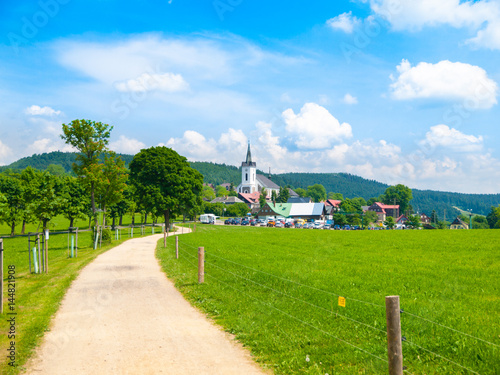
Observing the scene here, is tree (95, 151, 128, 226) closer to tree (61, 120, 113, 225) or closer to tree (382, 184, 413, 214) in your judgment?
tree (61, 120, 113, 225)

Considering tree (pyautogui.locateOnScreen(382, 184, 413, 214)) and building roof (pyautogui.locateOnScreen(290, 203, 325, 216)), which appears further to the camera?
tree (pyautogui.locateOnScreen(382, 184, 413, 214))

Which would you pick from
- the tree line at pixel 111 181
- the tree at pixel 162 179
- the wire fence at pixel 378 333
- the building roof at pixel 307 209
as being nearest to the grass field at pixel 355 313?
the wire fence at pixel 378 333

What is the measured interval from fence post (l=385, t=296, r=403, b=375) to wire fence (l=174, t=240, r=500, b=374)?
1.88 ft

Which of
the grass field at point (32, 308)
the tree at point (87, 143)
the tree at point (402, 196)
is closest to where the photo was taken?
the grass field at point (32, 308)

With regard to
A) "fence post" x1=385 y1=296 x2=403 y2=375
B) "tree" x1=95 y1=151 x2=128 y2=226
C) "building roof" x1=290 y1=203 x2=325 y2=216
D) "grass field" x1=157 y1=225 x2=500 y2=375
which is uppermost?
"tree" x1=95 y1=151 x2=128 y2=226

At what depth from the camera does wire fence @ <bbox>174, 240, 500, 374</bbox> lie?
707 cm

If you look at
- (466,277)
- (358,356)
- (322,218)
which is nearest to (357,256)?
(466,277)

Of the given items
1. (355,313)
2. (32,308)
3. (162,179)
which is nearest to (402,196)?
(162,179)

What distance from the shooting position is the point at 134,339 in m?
9.13

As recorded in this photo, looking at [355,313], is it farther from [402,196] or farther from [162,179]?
[402,196]

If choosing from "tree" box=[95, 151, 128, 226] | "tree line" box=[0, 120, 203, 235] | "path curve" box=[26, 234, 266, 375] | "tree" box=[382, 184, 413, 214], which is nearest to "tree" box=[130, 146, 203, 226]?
"tree line" box=[0, 120, 203, 235]

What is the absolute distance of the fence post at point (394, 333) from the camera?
5.97 meters

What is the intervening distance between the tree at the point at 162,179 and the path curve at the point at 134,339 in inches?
1697

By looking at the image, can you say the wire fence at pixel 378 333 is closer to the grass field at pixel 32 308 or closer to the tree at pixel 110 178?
the grass field at pixel 32 308
